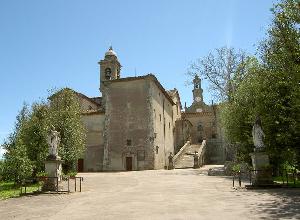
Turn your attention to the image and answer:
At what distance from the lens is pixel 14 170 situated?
23.8 metres

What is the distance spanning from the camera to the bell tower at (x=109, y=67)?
49.1 metres

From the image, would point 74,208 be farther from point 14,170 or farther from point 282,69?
point 14,170

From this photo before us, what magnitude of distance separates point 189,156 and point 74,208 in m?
32.9

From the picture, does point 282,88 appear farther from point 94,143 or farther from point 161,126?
point 94,143

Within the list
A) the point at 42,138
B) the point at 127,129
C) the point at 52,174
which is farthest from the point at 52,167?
the point at 127,129

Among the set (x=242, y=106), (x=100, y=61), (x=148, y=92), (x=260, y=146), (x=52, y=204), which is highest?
(x=100, y=61)

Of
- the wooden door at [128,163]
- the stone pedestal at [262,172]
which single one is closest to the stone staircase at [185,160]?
the wooden door at [128,163]

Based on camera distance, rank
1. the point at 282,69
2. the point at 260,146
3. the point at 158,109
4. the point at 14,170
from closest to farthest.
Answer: the point at 260,146 → the point at 282,69 → the point at 14,170 → the point at 158,109

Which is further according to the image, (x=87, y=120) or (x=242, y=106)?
(x=87, y=120)

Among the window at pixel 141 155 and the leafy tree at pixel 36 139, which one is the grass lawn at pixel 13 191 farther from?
the window at pixel 141 155

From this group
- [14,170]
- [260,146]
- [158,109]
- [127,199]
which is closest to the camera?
[127,199]

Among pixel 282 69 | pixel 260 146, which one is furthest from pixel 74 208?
pixel 282 69

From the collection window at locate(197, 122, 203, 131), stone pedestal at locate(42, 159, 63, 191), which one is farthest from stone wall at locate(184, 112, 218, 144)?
stone pedestal at locate(42, 159, 63, 191)

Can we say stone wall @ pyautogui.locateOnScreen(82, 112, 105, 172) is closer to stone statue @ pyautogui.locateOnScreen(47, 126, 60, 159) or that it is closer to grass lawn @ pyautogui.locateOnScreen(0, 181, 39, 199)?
grass lawn @ pyautogui.locateOnScreen(0, 181, 39, 199)
